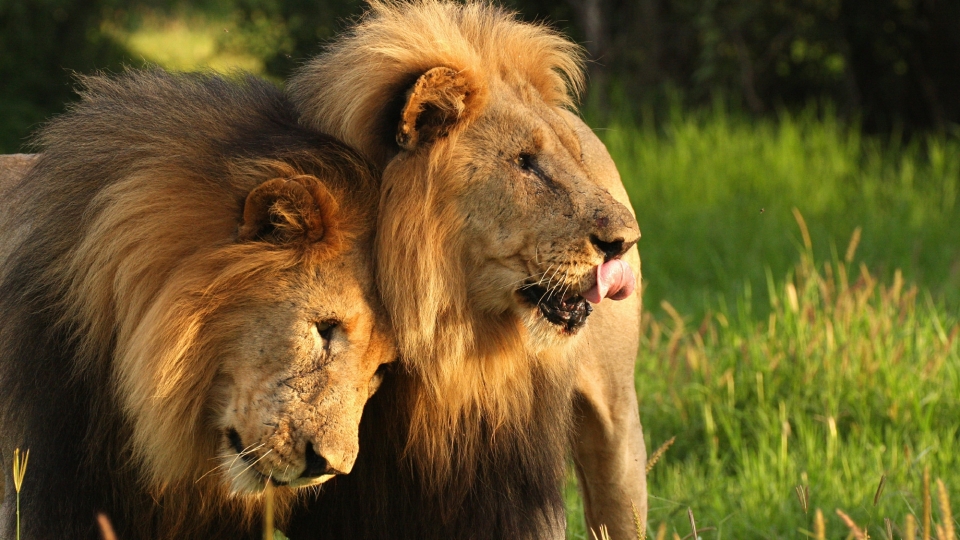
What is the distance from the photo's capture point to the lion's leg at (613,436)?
3857 millimetres

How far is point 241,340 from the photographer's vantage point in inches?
109

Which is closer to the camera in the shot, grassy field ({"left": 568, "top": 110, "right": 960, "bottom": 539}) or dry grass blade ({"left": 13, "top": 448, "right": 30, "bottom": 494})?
dry grass blade ({"left": 13, "top": 448, "right": 30, "bottom": 494})

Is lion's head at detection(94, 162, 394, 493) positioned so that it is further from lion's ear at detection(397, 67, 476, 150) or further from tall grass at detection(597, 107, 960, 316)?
tall grass at detection(597, 107, 960, 316)

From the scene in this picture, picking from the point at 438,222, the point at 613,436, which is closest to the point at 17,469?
the point at 438,222

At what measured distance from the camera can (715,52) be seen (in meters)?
10.7

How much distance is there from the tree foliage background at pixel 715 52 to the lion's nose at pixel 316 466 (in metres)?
7.21

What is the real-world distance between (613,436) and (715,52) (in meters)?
7.26

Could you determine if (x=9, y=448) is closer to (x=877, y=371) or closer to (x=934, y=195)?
(x=877, y=371)

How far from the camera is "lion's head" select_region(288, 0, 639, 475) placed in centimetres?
282

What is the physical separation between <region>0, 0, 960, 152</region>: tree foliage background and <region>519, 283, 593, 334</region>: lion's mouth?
694 centimetres

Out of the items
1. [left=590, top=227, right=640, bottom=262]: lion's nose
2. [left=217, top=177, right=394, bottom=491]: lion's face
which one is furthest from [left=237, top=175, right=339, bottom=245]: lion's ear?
[left=590, top=227, right=640, bottom=262]: lion's nose

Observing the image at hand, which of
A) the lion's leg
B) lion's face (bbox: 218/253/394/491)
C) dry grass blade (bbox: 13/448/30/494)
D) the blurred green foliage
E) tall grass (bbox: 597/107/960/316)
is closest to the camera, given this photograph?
dry grass blade (bbox: 13/448/30/494)

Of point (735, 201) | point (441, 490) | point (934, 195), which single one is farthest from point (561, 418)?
point (934, 195)

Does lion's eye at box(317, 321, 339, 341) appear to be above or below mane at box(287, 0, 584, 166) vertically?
below
